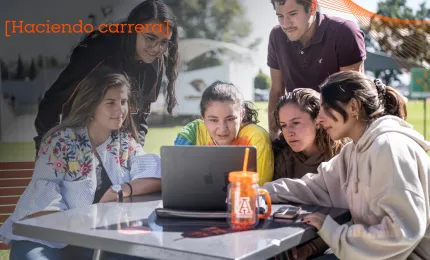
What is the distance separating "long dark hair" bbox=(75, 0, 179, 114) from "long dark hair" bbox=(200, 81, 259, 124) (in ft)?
0.84

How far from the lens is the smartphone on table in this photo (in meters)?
2.08

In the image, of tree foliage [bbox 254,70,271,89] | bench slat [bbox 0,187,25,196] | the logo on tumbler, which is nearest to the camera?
the logo on tumbler

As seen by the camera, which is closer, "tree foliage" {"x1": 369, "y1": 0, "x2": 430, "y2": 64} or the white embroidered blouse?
the white embroidered blouse

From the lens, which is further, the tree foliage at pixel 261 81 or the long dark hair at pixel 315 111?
the tree foliage at pixel 261 81

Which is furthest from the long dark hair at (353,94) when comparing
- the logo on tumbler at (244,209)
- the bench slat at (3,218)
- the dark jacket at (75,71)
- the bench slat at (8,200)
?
the bench slat at (3,218)

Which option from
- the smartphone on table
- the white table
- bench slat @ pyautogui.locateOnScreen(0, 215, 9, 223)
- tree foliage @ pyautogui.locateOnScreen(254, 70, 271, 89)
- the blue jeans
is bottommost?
the blue jeans

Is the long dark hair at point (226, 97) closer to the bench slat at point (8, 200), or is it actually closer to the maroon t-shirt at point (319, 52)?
the maroon t-shirt at point (319, 52)

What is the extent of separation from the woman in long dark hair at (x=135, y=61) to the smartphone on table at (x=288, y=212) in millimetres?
1473

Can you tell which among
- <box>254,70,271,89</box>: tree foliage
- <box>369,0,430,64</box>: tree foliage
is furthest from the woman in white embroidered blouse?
<box>369,0,430,64</box>: tree foliage

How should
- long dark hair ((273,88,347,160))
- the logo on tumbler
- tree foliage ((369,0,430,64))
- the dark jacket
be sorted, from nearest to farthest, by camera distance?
the logo on tumbler
long dark hair ((273,88,347,160))
the dark jacket
tree foliage ((369,0,430,64))

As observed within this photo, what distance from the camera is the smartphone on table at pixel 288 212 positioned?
2.08 metres

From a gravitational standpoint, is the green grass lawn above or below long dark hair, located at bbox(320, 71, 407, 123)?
below

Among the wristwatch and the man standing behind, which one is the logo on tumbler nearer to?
the wristwatch

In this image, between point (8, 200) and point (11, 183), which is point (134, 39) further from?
point (8, 200)
